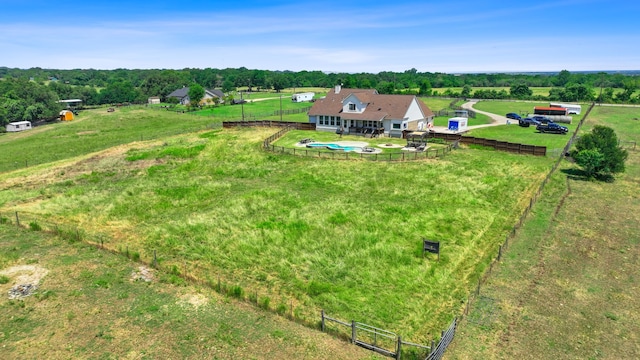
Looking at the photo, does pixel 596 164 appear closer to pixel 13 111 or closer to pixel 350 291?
pixel 350 291

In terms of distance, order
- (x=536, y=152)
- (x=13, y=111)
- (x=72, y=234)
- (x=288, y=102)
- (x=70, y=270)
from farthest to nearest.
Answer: (x=288, y=102)
(x=13, y=111)
(x=536, y=152)
(x=72, y=234)
(x=70, y=270)

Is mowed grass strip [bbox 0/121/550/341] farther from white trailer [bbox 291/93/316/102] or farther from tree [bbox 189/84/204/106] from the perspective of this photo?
white trailer [bbox 291/93/316/102]

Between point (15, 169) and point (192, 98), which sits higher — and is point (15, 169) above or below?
below

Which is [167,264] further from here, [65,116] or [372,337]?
[65,116]

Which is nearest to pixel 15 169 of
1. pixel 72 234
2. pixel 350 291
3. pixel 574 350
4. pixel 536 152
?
pixel 72 234

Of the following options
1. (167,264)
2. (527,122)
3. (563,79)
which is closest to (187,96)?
(527,122)
